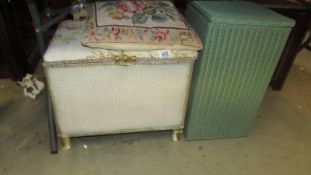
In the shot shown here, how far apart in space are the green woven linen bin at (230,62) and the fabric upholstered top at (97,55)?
12 centimetres

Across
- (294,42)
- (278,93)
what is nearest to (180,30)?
(294,42)

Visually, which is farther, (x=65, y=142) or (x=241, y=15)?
(x=65, y=142)

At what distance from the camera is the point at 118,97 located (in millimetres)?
1054

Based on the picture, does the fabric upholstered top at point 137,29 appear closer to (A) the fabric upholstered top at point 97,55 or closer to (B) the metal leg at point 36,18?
(A) the fabric upholstered top at point 97,55

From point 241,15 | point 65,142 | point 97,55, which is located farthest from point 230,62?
point 65,142

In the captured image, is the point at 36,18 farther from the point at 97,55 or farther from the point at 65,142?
the point at 65,142

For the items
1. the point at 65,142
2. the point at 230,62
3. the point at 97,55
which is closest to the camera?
the point at 97,55

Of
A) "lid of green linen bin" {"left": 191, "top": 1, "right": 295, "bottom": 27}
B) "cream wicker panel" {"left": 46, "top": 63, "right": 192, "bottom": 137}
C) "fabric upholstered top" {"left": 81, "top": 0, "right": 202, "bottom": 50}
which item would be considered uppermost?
"lid of green linen bin" {"left": 191, "top": 1, "right": 295, "bottom": 27}

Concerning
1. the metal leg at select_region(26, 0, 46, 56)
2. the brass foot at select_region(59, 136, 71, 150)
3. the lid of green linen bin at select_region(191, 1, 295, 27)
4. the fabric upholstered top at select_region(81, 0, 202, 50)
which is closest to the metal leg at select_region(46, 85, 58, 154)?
the brass foot at select_region(59, 136, 71, 150)

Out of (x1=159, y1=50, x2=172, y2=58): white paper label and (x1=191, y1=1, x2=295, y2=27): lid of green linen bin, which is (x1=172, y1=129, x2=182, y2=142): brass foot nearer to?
(x1=159, y1=50, x2=172, y2=58): white paper label

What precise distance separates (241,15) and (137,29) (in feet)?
1.33

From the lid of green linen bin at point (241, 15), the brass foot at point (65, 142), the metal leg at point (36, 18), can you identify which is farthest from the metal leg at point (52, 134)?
the lid of green linen bin at point (241, 15)

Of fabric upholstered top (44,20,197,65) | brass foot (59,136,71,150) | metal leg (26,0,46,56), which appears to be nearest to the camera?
fabric upholstered top (44,20,197,65)

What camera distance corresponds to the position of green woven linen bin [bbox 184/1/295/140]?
96cm
